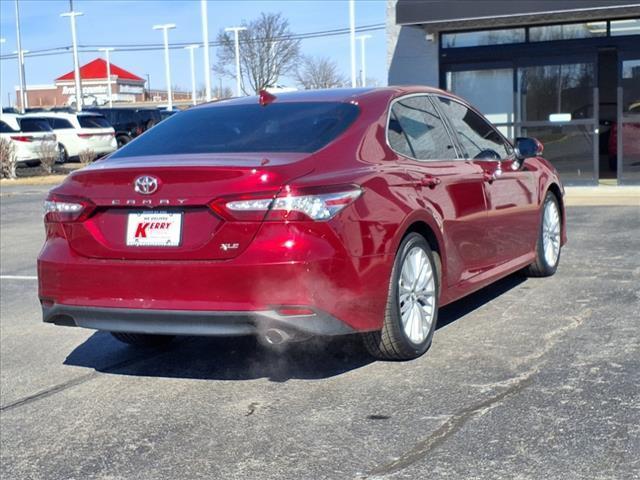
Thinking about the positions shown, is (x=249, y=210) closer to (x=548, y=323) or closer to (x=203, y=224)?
(x=203, y=224)

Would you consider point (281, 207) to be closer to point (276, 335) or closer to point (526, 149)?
point (276, 335)

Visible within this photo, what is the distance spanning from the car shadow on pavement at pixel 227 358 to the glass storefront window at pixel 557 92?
10375mm

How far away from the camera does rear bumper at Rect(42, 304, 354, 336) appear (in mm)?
4645

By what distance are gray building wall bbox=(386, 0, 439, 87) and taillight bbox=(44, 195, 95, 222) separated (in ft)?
39.9

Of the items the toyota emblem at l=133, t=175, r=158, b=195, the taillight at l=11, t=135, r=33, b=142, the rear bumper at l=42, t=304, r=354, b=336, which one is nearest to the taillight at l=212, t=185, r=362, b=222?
the toyota emblem at l=133, t=175, r=158, b=195

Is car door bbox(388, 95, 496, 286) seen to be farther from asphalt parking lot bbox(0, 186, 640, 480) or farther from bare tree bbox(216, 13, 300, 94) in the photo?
bare tree bbox(216, 13, 300, 94)

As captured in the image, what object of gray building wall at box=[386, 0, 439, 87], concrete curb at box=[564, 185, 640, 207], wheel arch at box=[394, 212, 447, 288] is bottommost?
concrete curb at box=[564, 185, 640, 207]

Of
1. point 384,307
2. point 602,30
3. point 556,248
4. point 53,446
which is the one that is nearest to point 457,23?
point 602,30

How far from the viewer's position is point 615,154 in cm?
1703

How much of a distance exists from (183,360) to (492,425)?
228cm

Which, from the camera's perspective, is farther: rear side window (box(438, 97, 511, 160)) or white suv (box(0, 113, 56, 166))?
white suv (box(0, 113, 56, 166))

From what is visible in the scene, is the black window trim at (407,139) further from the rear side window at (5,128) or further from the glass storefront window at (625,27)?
the rear side window at (5,128)

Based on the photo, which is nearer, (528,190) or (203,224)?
(203,224)

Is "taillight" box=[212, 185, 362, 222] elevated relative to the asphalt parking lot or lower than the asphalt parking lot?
elevated
